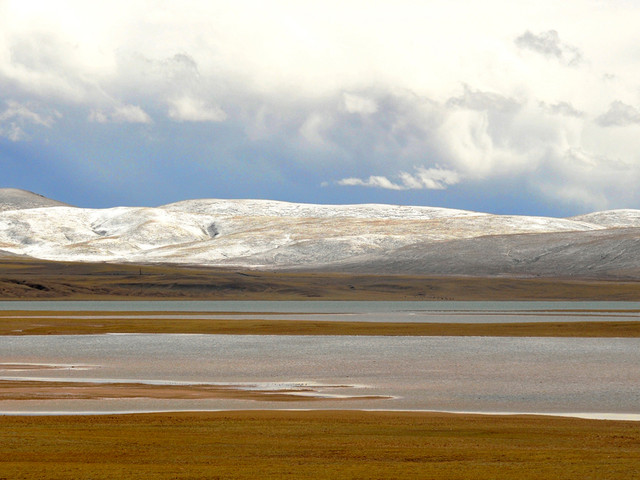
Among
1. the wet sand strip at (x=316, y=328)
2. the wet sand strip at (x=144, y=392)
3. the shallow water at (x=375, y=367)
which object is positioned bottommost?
the wet sand strip at (x=144, y=392)

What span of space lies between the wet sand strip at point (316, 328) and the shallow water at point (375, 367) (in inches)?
204

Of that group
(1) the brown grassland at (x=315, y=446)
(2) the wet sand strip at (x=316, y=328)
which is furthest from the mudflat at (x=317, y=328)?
(1) the brown grassland at (x=315, y=446)

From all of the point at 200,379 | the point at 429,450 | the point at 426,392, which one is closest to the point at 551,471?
the point at 429,450

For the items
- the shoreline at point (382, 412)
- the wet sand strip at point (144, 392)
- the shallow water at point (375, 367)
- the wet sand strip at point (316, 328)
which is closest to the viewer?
Answer: the shoreline at point (382, 412)

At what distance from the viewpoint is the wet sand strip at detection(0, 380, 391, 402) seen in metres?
35.4

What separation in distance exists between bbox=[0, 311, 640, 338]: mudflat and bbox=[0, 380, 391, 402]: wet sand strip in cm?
3620

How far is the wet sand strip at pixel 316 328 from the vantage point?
248 feet

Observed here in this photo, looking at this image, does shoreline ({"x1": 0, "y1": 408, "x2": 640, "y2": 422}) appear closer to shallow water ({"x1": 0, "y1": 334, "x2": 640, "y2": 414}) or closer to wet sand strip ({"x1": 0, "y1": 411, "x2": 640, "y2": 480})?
shallow water ({"x1": 0, "y1": 334, "x2": 640, "y2": 414})

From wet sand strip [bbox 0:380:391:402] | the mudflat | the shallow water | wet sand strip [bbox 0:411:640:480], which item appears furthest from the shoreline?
the mudflat

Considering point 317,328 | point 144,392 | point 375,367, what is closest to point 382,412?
point 144,392

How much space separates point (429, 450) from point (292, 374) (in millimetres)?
24185

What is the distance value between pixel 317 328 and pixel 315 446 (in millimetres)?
59515

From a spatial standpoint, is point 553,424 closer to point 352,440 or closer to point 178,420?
point 352,440

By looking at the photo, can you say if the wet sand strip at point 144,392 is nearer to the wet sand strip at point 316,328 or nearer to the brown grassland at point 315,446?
the brown grassland at point 315,446
